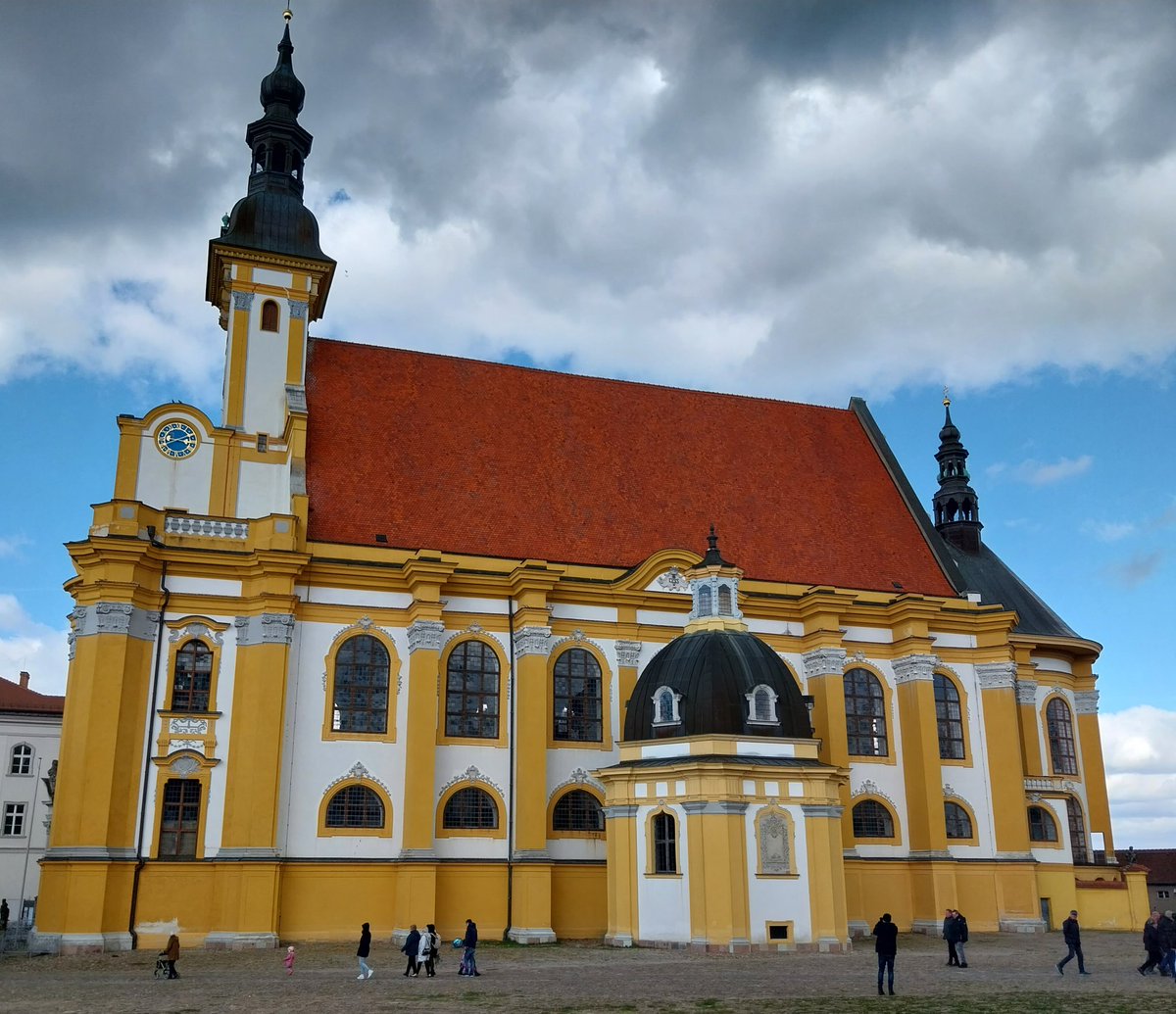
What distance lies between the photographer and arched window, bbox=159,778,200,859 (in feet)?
90.5

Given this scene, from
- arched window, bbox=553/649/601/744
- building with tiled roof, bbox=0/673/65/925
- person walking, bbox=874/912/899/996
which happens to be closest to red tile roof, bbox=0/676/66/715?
building with tiled roof, bbox=0/673/65/925

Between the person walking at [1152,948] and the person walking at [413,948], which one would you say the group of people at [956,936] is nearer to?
the person walking at [1152,948]

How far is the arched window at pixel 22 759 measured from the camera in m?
55.0

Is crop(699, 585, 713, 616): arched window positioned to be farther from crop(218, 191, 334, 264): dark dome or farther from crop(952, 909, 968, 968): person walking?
crop(218, 191, 334, 264): dark dome

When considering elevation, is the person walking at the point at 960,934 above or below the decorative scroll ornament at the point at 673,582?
below

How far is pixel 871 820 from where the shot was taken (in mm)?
33469

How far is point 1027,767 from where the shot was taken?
122 feet

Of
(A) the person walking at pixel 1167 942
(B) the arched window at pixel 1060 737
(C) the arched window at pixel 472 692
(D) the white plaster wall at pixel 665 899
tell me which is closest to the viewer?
(A) the person walking at pixel 1167 942

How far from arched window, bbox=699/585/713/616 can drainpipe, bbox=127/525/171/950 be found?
1304 cm

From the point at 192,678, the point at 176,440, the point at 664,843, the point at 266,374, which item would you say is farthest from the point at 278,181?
the point at 664,843

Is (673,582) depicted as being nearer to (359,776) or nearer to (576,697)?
(576,697)

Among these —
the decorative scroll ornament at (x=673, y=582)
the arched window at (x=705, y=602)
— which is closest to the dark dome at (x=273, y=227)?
the decorative scroll ornament at (x=673, y=582)

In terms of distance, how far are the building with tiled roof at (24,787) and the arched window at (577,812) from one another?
31064mm

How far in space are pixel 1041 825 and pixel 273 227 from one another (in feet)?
93.7
